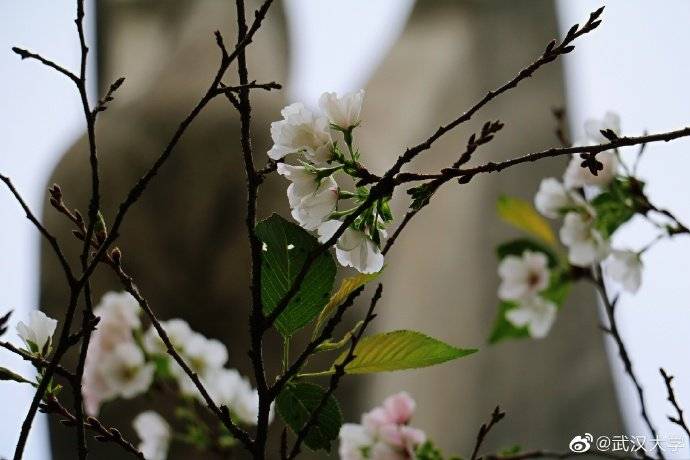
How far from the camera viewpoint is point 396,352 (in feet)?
0.93

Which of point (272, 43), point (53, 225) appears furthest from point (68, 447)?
point (272, 43)

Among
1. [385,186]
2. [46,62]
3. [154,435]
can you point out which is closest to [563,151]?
[385,186]

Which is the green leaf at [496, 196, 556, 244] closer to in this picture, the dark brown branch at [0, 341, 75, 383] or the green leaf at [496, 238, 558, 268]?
the green leaf at [496, 238, 558, 268]

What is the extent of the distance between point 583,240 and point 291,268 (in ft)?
0.67

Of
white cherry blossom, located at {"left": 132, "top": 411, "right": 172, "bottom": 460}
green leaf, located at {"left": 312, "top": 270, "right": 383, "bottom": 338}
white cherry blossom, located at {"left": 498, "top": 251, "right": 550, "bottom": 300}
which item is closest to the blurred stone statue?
white cherry blossom, located at {"left": 132, "top": 411, "right": 172, "bottom": 460}

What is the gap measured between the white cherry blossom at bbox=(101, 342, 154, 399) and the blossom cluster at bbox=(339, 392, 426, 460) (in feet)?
0.47

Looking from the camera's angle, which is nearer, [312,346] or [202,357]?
[312,346]

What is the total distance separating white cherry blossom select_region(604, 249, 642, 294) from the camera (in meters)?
0.40

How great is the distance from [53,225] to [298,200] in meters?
0.71

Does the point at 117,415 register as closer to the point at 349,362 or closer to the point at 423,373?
the point at 423,373

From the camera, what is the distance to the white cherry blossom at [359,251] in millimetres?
255

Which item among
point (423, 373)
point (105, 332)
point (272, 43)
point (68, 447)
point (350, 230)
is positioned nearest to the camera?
point (350, 230)

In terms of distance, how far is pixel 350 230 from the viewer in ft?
0.84

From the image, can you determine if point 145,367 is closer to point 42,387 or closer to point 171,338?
point 171,338
